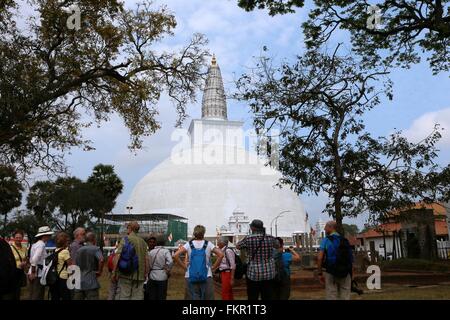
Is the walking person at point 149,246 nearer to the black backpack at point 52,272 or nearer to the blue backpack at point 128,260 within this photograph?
the blue backpack at point 128,260

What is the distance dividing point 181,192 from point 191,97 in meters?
40.6

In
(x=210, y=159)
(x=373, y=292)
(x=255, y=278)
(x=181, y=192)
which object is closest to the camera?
(x=255, y=278)

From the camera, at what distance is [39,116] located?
46.5 feet

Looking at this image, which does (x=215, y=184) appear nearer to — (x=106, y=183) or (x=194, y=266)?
(x=106, y=183)

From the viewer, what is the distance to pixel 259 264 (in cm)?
700

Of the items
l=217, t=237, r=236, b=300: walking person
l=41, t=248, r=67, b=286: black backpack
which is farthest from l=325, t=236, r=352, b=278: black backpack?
l=41, t=248, r=67, b=286: black backpack

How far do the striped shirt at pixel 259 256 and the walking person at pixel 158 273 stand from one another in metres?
1.60

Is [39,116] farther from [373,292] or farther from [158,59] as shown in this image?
[373,292]

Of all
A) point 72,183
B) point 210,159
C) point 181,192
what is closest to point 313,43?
point 72,183

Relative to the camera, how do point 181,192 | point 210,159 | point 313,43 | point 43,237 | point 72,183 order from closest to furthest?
point 43,237, point 313,43, point 72,183, point 181,192, point 210,159

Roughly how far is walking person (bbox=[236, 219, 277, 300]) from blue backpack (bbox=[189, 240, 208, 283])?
62cm

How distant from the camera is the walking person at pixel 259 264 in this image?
6.93 meters

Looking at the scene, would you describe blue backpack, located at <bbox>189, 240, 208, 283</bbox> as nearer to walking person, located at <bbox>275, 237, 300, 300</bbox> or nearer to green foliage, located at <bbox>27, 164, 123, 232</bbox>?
walking person, located at <bbox>275, 237, 300, 300</bbox>

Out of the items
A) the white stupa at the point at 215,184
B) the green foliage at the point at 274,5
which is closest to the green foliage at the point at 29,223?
the white stupa at the point at 215,184
